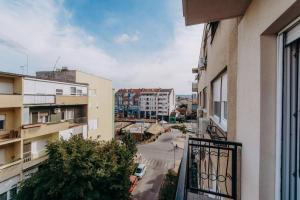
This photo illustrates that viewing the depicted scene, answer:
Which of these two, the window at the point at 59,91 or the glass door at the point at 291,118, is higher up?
the window at the point at 59,91

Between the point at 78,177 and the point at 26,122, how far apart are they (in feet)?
16.7

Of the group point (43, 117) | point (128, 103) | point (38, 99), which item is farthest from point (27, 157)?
point (128, 103)

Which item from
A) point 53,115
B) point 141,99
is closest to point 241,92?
point 53,115

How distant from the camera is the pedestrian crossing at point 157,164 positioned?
18916mm

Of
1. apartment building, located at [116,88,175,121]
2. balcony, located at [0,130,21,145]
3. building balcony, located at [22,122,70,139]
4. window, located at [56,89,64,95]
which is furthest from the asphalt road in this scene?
apartment building, located at [116,88,175,121]

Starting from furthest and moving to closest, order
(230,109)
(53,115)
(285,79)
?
(53,115), (230,109), (285,79)

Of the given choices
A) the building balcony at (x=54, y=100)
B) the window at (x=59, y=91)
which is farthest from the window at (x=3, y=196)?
the window at (x=59, y=91)

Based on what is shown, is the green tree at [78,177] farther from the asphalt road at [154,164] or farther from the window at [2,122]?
the asphalt road at [154,164]

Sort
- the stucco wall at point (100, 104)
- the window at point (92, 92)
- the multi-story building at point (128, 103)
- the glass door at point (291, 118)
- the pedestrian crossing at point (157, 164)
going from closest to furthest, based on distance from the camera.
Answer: the glass door at point (291, 118), the stucco wall at point (100, 104), the window at point (92, 92), the pedestrian crossing at point (157, 164), the multi-story building at point (128, 103)

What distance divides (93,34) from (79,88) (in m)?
5.81

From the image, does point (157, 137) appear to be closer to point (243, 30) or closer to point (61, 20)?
point (61, 20)

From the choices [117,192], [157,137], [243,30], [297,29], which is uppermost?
[243,30]

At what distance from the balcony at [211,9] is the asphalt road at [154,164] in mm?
13252

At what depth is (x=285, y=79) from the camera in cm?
157
